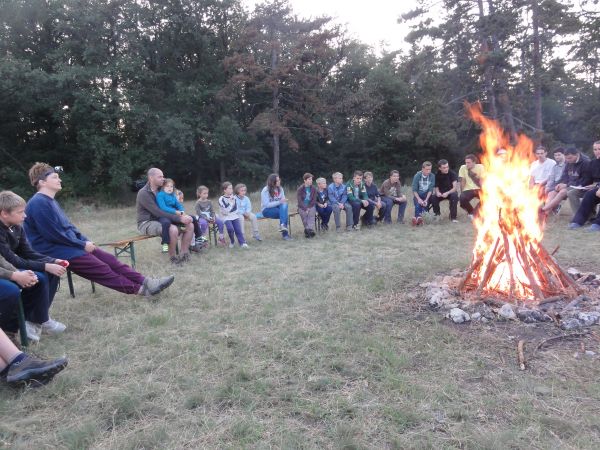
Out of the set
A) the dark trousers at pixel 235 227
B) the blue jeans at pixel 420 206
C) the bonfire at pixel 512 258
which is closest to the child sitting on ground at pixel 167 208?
the dark trousers at pixel 235 227

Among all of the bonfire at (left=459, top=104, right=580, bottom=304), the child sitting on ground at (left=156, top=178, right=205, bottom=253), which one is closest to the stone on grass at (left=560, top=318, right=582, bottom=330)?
the bonfire at (left=459, top=104, right=580, bottom=304)

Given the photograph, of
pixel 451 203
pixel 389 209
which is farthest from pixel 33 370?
pixel 451 203

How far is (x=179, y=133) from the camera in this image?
19188 mm

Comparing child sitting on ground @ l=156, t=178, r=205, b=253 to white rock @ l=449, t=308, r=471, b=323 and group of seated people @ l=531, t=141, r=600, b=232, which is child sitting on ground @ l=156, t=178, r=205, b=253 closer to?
white rock @ l=449, t=308, r=471, b=323

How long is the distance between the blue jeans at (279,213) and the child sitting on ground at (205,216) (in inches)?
43.7

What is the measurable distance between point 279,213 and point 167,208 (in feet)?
7.95

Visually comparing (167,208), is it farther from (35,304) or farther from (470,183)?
(470,183)

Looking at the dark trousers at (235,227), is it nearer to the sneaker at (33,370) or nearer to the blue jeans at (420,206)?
the blue jeans at (420,206)

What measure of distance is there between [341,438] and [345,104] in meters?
21.0

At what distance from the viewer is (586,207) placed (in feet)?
25.4

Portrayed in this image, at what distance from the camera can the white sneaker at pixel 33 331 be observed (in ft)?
12.1

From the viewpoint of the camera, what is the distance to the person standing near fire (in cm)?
911

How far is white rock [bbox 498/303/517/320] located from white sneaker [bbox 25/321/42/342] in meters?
4.04

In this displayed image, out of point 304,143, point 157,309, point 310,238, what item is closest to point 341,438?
point 157,309
